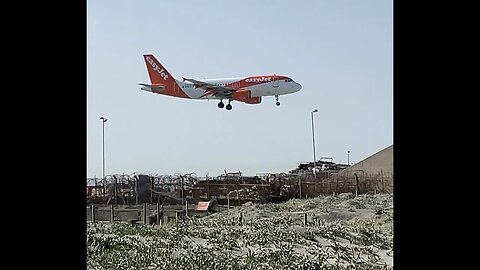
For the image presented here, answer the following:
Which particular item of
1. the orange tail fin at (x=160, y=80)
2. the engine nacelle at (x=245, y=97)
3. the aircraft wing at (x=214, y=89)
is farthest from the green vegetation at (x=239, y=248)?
the orange tail fin at (x=160, y=80)

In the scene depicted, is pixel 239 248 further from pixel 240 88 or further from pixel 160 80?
pixel 160 80

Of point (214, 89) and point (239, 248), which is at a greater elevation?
point (214, 89)

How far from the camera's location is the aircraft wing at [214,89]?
68.1ft

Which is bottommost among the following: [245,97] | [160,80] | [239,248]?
[239,248]

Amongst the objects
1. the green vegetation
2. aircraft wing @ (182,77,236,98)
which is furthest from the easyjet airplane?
the green vegetation

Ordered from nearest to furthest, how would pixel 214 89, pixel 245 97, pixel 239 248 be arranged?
1. pixel 239 248
2. pixel 245 97
3. pixel 214 89

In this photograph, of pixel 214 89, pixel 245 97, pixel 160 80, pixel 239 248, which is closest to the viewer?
pixel 239 248

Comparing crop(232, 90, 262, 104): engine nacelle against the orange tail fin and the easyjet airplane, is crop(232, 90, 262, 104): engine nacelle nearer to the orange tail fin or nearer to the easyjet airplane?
the easyjet airplane

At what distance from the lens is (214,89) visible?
21.0 meters

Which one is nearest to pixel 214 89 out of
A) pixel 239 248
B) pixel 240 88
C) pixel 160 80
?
pixel 240 88

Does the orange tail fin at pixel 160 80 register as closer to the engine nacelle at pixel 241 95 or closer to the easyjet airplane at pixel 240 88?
the easyjet airplane at pixel 240 88
